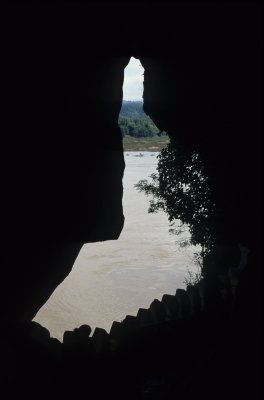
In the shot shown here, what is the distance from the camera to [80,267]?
2688 cm

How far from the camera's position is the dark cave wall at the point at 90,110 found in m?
6.14

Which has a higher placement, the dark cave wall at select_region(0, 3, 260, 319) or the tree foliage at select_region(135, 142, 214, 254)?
the dark cave wall at select_region(0, 3, 260, 319)

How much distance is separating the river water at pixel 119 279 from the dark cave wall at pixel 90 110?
9.75m

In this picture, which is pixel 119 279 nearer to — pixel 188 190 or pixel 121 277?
pixel 121 277

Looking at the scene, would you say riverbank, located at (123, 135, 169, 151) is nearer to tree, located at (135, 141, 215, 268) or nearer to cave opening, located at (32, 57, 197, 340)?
cave opening, located at (32, 57, 197, 340)

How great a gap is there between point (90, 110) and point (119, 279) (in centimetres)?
1665

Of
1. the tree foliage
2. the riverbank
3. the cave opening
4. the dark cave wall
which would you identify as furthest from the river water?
the riverbank

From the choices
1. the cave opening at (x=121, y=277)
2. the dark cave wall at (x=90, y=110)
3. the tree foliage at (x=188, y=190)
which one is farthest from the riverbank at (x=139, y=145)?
the dark cave wall at (x=90, y=110)

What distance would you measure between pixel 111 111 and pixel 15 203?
404 centimetres

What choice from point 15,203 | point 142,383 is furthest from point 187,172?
point 142,383

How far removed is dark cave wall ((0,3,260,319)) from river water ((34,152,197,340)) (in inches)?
384

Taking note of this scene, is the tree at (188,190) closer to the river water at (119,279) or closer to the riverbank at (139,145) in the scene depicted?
the river water at (119,279)

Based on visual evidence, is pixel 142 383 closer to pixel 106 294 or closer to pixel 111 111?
pixel 111 111

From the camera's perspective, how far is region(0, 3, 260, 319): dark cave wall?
614 cm
